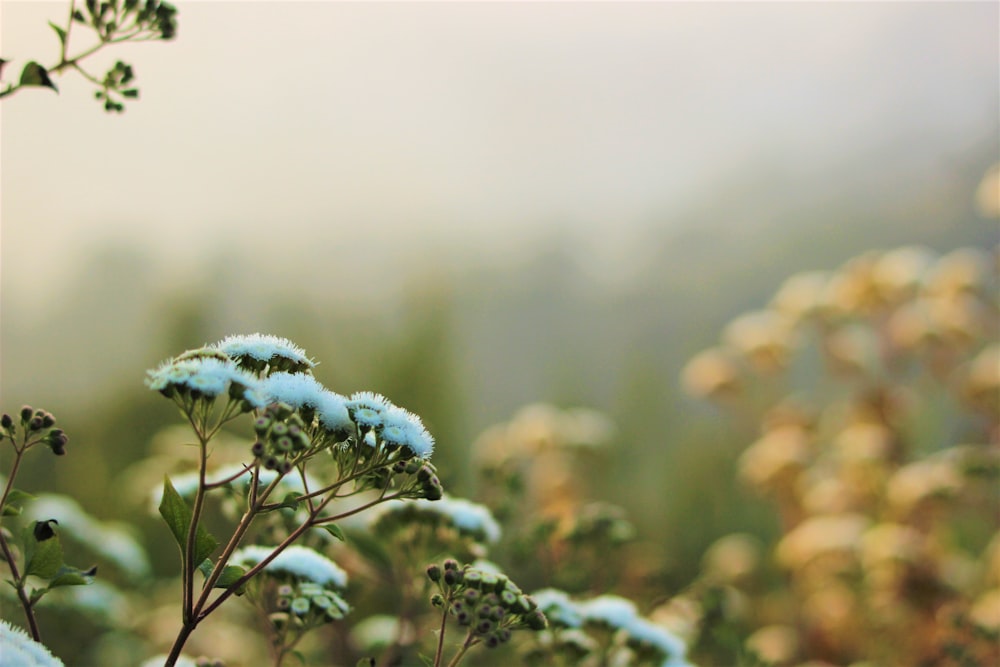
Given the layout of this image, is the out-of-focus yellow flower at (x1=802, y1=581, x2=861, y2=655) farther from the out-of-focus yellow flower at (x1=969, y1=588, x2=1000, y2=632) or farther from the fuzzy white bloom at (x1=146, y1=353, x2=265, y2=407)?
the fuzzy white bloom at (x1=146, y1=353, x2=265, y2=407)

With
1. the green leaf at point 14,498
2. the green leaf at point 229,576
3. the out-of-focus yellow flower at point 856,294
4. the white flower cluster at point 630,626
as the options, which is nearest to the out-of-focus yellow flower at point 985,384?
the out-of-focus yellow flower at point 856,294

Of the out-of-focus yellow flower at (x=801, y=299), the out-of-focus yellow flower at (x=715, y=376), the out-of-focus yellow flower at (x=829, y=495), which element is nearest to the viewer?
the out-of-focus yellow flower at (x=829, y=495)

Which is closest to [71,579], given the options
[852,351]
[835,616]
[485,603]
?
[485,603]

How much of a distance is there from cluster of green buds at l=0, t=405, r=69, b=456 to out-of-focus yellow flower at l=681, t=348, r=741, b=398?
8.41 ft

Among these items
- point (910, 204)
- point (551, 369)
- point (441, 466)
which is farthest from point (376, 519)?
point (910, 204)

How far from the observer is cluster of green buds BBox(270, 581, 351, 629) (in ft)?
2.92

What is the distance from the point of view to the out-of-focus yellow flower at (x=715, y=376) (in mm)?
3115

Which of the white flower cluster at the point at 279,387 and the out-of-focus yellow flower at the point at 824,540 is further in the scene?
the out-of-focus yellow flower at the point at 824,540

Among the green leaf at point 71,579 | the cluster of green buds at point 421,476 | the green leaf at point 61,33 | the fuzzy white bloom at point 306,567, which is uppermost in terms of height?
the green leaf at point 61,33

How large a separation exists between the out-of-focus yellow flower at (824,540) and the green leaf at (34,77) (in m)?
2.41

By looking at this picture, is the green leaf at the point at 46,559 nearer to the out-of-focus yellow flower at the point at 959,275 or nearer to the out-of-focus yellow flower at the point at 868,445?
the out-of-focus yellow flower at the point at 868,445

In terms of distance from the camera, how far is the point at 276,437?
2.16 feet

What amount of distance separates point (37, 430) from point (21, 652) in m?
0.19

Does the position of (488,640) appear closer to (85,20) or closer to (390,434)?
(390,434)
